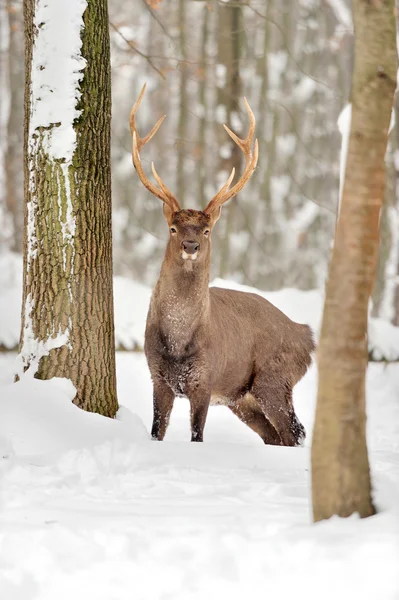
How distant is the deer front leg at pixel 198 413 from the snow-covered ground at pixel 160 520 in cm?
80

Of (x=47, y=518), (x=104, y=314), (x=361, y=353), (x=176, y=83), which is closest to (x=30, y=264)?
(x=104, y=314)

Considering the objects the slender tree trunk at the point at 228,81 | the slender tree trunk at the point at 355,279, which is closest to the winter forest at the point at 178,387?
the slender tree trunk at the point at 355,279

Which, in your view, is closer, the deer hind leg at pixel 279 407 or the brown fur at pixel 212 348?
the brown fur at pixel 212 348

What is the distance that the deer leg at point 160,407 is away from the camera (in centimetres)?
699

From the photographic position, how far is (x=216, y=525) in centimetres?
375

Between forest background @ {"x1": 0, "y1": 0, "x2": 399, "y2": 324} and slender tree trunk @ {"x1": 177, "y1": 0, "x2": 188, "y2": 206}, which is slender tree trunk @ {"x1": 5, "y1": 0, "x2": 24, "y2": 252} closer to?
forest background @ {"x1": 0, "y1": 0, "x2": 399, "y2": 324}

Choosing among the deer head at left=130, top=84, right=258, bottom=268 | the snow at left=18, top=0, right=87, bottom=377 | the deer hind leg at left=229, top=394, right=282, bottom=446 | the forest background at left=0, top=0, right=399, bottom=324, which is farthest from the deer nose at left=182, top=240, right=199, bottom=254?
the forest background at left=0, top=0, right=399, bottom=324

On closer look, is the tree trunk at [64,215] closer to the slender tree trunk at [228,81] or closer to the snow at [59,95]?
the snow at [59,95]

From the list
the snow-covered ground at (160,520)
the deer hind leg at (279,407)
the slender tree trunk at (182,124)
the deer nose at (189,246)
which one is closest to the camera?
the snow-covered ground at (160,520)

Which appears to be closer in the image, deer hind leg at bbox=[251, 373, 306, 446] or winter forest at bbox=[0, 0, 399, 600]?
winter forest at bbox=[0, 0, 399, 600]

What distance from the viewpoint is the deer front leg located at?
6824 millimetres

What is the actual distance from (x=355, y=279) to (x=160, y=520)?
1.40 meters

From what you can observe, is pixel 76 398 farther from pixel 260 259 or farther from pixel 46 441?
pixel 260 259

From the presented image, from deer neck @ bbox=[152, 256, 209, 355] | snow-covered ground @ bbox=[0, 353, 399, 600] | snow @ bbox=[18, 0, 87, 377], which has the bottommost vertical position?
snow-covered ground @ bbox=[0, 353, 399, 600]
